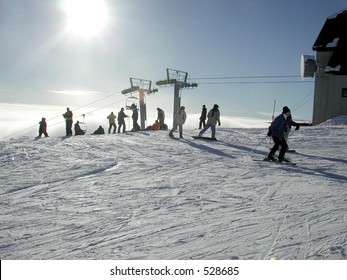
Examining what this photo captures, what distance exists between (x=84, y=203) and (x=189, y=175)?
116 inches

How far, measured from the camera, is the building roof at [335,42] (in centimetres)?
2364

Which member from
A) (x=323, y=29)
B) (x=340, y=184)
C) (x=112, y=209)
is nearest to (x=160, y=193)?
(x=112, y=209)

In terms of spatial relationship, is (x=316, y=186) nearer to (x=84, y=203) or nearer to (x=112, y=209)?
(x=112, y=209)

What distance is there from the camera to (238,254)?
3.43 meters

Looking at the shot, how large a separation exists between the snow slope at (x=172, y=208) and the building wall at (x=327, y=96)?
50.8ft

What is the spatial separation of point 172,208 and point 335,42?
25.2 meters

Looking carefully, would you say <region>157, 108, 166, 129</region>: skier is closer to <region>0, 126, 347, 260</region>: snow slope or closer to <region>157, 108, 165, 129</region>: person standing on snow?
<region>157, 108, 165, 129</region>: person standing on snow

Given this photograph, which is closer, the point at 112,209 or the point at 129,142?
the point at 112,209

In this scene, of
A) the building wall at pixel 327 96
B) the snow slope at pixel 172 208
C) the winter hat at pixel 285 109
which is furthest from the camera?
the building wall at pixel 327 96

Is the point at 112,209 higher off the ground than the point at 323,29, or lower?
lower

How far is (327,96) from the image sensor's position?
24.2m

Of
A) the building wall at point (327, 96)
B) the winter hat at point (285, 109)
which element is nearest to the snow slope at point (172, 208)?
the winter hat at point (285, 109)

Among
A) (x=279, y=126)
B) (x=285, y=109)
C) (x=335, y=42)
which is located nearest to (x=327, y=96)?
(x=335, y=42)

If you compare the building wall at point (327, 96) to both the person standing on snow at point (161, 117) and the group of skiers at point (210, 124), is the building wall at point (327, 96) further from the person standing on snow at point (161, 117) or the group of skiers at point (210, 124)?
the person standing on snow at point (161, 117)
